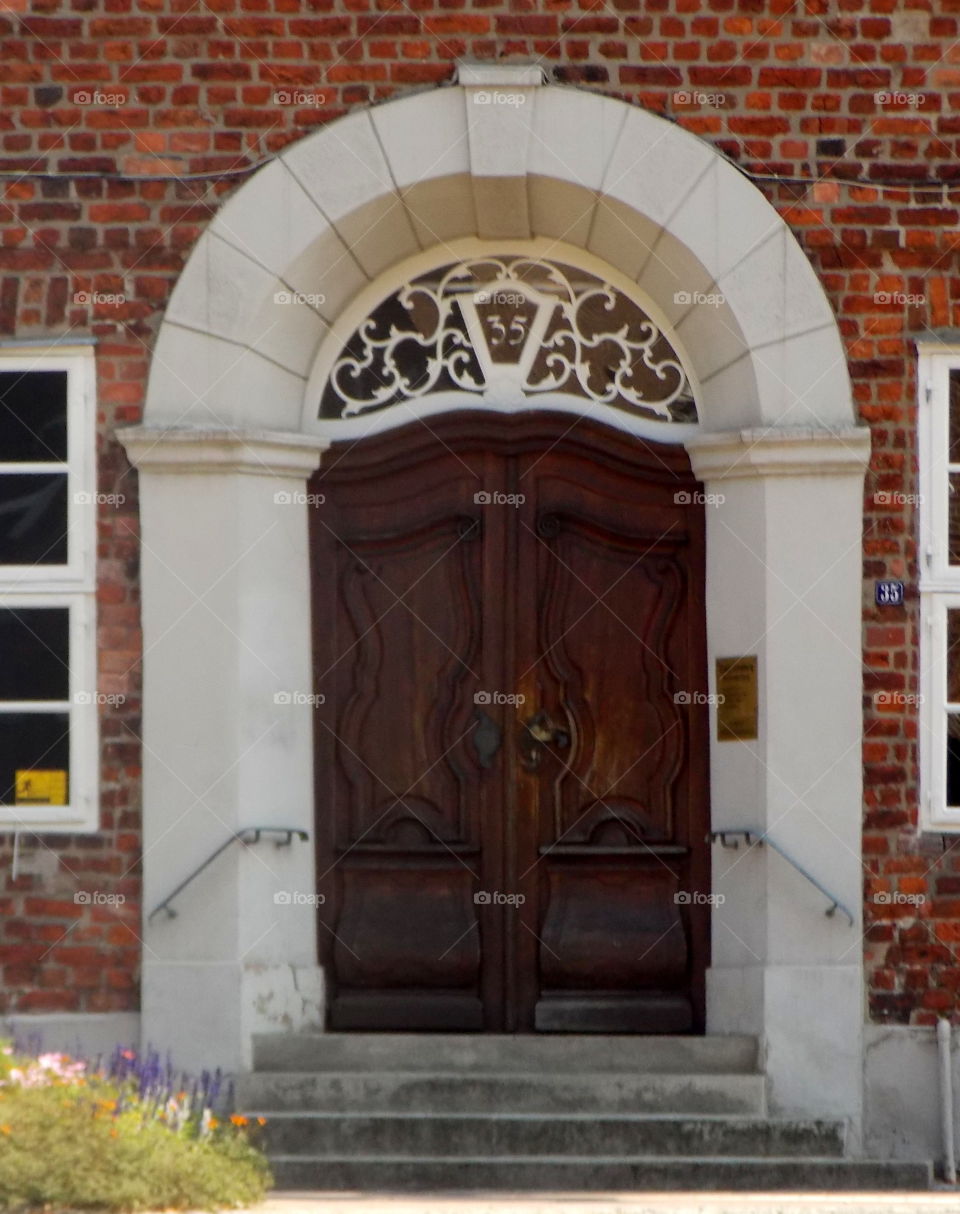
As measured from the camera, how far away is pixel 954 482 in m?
8.02

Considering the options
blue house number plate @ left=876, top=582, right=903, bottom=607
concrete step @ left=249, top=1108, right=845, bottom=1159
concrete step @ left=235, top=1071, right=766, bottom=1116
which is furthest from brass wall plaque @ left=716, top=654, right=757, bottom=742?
concrete step @ left=249, top=1108, right=845, bottom=1159

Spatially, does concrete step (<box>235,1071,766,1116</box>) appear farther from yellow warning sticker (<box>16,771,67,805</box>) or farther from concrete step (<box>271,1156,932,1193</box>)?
yellow warning sticker (<box>16,771,67,805</box>)

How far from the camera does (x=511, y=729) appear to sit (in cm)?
830

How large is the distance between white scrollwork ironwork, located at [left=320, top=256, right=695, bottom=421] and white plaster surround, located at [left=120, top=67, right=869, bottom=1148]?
1.09ft

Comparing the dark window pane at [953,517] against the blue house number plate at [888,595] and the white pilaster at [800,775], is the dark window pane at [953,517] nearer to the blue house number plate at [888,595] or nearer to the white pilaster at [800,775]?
the blue house number plate at [888,595]

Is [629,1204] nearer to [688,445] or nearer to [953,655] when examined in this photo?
[953,655]

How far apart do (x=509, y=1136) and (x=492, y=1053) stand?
0.47 metres

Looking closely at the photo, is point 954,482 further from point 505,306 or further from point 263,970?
point 263,970

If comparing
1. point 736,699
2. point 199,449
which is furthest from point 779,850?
point 199,449

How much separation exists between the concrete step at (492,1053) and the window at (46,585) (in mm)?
1242

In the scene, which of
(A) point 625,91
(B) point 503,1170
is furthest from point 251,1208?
(A) point 625,91

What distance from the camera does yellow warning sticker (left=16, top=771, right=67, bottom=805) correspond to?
801 cm

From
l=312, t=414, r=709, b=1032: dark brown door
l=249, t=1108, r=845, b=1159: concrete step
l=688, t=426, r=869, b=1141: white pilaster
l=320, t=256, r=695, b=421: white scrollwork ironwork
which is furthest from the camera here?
l=320, t=256, r=695, b=421: white scrollwork ironwork

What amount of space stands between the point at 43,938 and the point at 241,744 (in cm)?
106
